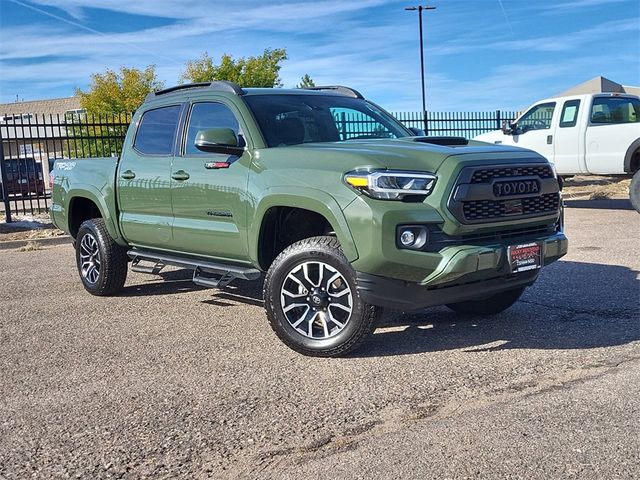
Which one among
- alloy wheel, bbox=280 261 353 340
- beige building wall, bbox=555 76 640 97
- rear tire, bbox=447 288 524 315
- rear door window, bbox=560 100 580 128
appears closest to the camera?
alloy wheel, bbox=280 261 353 340

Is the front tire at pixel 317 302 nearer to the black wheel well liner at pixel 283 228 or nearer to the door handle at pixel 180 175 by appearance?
the black wheel well liner at pixel 283 228

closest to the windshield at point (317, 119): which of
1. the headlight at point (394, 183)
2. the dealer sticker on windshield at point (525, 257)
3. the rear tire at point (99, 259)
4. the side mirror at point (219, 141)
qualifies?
the side mirror at point (219, 141)

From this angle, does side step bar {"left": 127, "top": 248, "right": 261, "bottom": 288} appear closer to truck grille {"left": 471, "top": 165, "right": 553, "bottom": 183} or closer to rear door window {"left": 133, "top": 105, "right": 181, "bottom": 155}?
rear door window {"left": 133, "top": 105, "right": 181, "bottom": 155}

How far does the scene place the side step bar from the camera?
5668mm

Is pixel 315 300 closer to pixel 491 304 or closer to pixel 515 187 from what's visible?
pixel 515 187

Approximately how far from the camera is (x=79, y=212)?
26.4ft

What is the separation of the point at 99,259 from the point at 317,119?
2.85m

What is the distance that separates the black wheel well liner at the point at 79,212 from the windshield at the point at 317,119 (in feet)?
9.31

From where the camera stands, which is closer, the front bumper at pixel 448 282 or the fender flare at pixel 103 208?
the front bumper at pixel 448 282

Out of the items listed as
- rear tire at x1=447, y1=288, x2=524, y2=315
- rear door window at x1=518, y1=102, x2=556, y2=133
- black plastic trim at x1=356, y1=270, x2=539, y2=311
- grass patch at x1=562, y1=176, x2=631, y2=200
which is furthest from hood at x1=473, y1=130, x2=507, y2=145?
black plastic trim at x1=356, y1=270, x2=539, y2=311

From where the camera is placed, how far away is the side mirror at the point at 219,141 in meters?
5.41

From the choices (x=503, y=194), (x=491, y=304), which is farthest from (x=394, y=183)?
(x=491, y=304)

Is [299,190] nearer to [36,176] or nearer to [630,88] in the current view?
[36,176]

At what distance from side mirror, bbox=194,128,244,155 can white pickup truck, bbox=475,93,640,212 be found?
8923mm
